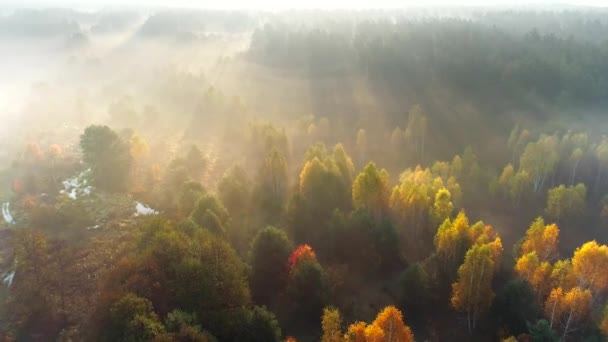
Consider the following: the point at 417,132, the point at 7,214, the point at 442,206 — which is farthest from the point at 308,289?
the point at 417,132

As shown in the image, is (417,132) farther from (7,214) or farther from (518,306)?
(7,214)

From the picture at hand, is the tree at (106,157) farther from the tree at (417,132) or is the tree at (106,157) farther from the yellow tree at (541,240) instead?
the yellow tree at (541,240)

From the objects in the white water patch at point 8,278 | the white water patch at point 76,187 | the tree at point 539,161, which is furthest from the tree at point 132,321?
the tree at point 539,161

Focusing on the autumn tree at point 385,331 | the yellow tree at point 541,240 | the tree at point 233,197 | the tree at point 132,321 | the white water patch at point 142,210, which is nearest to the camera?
the tree at point 132,321

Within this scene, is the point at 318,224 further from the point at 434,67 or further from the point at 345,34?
the point at 345,34

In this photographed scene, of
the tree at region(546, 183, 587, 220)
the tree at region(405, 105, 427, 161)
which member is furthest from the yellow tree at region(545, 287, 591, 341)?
the tree at region(405, 105, 427, 161)

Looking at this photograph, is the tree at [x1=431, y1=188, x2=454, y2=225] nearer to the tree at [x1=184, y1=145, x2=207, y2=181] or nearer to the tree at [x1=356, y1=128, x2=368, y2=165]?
the tree at [x1=356, y1=128, x2=368, y2=165]

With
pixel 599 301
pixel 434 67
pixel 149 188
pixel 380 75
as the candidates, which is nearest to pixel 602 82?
pixel 434 67
